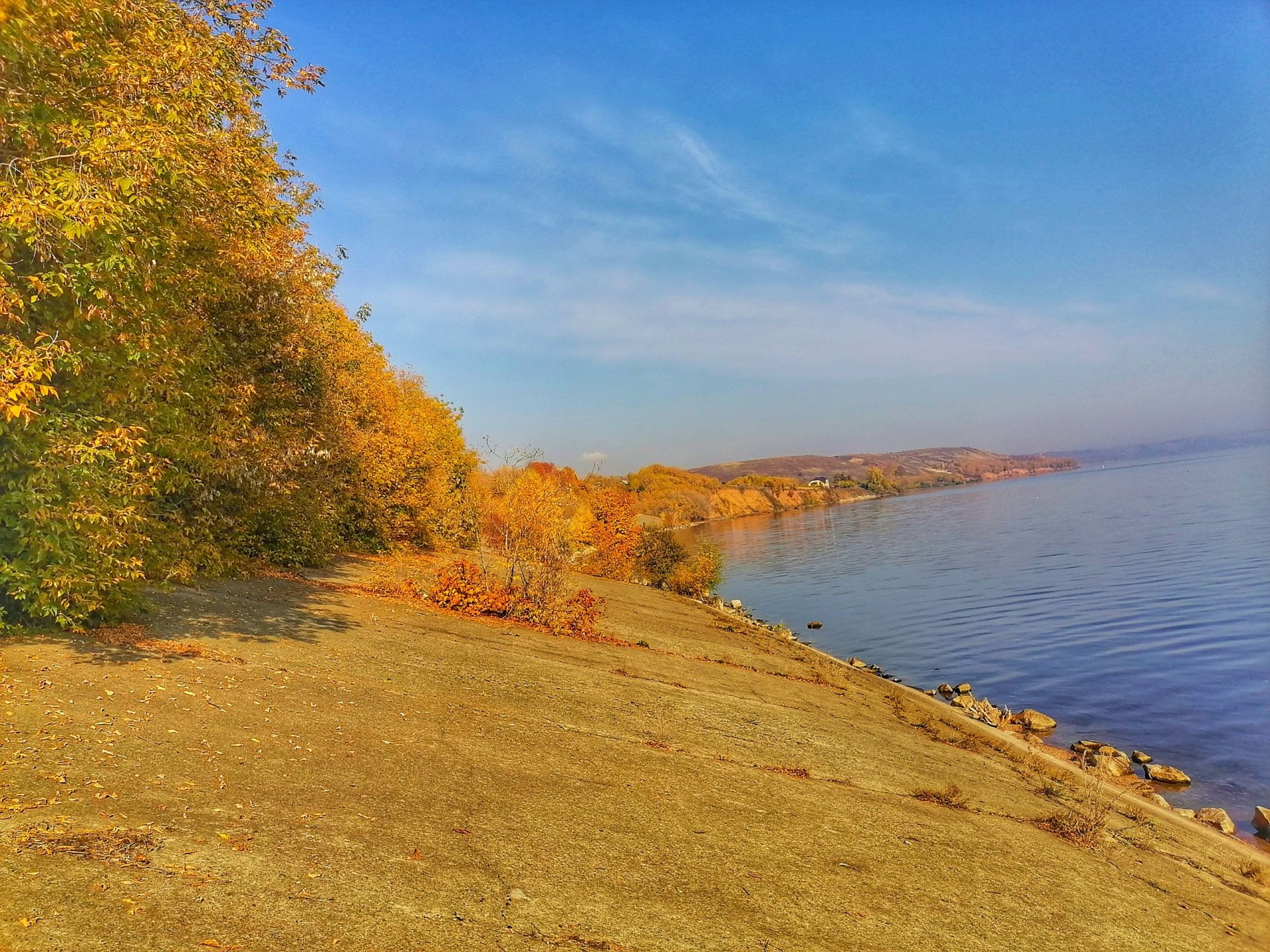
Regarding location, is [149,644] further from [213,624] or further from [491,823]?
[491,823]

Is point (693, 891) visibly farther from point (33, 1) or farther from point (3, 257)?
point (33, 1)

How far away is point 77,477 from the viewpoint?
8.91 metres

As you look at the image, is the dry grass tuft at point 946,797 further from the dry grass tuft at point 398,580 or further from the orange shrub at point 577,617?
the dry grass tuft at point 398,580

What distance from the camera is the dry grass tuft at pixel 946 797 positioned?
10750mm

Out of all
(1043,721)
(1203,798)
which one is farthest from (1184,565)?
(1203,798)

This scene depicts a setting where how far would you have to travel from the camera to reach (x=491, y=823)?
270 inches

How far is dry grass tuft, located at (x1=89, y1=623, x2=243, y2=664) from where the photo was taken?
1015 cm

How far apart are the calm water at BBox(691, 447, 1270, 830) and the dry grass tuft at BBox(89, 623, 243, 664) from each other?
799 inches

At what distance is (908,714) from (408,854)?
17054 mm

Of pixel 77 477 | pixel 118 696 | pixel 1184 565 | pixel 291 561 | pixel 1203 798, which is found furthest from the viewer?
pixel 1184 565

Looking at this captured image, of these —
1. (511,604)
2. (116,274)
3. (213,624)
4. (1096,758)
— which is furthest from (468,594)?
(1096,758)

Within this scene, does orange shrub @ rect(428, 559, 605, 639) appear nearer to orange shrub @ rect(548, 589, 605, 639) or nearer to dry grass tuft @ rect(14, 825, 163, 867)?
orange shrub @ rect(548, 589, 605, 639)

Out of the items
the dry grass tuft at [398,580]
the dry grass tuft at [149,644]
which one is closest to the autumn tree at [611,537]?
the dry grass tuft at [398,580]

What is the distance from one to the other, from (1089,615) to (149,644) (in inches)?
1514
